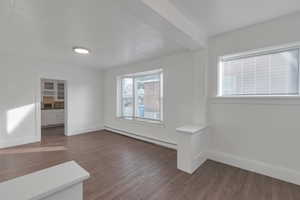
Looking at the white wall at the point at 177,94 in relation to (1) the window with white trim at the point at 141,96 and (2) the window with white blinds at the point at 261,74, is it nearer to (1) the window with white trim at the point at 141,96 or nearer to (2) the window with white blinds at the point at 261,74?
(1) the window with white trim at the point at 141,96

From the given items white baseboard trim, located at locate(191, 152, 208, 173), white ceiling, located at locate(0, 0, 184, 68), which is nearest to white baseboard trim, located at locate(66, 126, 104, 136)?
white ceiling, located at locate(0, 0, 184, 68)

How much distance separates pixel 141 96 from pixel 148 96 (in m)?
0.34

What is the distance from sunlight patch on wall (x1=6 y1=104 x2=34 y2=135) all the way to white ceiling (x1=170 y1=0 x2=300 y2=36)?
15.2 feet

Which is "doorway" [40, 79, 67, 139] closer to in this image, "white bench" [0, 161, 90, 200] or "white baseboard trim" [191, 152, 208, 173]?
"white baseboard trim" [191, 152, 208, 173]

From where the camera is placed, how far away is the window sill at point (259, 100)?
2059 mm

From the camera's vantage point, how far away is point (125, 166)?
263 centimetres

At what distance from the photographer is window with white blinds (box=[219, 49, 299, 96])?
215 centimetres

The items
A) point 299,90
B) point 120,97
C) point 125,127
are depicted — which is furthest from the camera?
point 120,97

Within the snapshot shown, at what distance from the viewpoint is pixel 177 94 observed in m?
3.52

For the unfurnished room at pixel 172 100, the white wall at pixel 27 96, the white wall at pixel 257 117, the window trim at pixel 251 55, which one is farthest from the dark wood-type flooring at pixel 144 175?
the window trim at pixel 251 55

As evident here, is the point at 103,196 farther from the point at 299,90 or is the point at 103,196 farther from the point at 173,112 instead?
the point at 299,90

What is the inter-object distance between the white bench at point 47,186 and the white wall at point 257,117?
2.60 meters

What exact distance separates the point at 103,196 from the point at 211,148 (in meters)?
2.18

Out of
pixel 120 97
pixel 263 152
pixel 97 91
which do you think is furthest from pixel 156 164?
pixel 97 91
